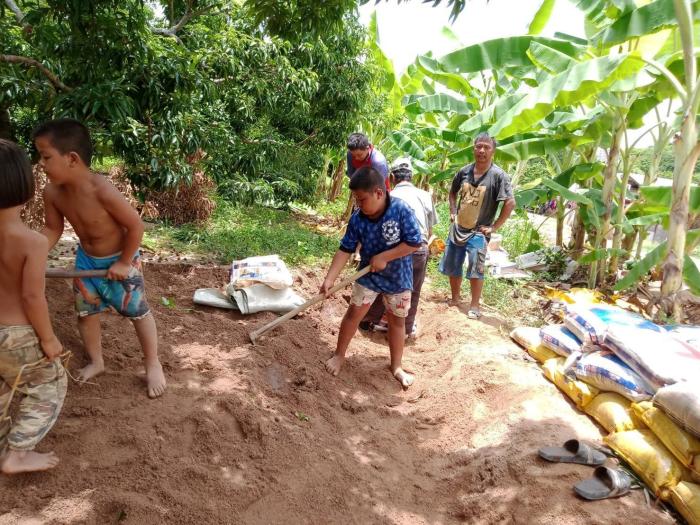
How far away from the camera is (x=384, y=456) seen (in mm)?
2713

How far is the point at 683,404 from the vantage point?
2186 mm

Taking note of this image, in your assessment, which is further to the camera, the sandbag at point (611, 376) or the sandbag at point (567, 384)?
the sandbag at point (567, 384)

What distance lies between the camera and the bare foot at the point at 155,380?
2.55 m

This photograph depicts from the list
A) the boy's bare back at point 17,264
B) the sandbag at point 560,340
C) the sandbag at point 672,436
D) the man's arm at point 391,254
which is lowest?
the sandbag at point 560,340

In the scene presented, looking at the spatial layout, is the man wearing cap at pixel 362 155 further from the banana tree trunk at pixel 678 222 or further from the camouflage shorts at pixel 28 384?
the camouflage shorts at pixel 28 384

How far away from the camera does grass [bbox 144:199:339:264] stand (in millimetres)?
5621

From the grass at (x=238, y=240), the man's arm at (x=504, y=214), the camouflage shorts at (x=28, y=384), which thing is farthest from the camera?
the grass at (x=238, y=240)

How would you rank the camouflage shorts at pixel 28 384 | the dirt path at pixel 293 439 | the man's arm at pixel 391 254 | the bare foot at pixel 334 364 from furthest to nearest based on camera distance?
1. the bare foot at pixel 334 364
2. the man's arm at pixel 391 254
3. the dirt path at pixel 293 439
4. the camouflage shorts at pixel 28 384

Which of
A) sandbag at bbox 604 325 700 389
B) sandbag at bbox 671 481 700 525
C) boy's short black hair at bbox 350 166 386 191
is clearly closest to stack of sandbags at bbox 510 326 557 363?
sandbag at bbox 604 325 700 389

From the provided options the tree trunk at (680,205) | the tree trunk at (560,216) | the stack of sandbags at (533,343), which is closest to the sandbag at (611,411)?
the stack of sandbags at (533,343)

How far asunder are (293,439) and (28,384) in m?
1.31

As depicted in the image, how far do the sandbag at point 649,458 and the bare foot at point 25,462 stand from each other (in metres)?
2.73

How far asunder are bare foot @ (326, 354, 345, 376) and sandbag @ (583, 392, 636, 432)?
1.70 meters

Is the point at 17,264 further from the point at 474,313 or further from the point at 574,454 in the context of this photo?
the point at 474,313
